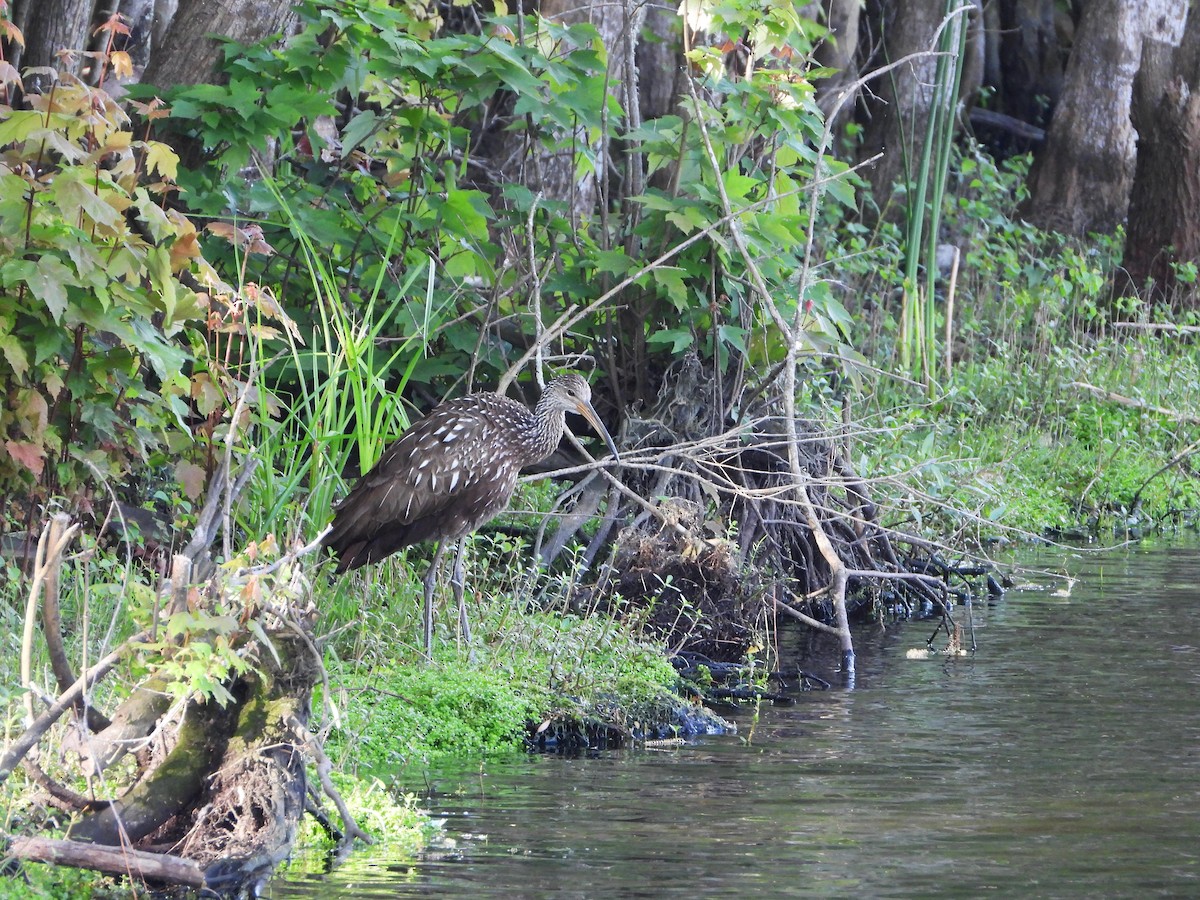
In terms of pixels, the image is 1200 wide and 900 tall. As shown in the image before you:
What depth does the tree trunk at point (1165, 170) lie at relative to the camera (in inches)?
707

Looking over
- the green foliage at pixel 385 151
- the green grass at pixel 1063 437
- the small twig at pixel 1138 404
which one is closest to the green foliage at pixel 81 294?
the green foliage at pixel 385 151

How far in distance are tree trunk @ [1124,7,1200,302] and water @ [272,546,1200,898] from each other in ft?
32.7

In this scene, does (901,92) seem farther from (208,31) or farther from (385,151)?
(208,31)

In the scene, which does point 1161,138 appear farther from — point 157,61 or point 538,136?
point 157,61

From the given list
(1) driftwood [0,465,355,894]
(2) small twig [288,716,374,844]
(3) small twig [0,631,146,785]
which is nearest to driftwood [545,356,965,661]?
(2) small twig [288,716,374,844]

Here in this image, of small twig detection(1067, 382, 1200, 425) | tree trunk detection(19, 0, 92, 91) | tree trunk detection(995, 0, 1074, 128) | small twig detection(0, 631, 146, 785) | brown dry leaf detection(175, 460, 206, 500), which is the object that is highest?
tree trunk detection(995, 0, 1074, 128)

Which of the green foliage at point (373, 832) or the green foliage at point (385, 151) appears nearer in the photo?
the green foliage at point (373, 832)

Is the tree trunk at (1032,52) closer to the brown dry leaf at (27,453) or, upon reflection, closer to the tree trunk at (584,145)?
the tree trunk at (584,145)

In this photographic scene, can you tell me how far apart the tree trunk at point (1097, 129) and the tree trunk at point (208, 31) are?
1263 cm

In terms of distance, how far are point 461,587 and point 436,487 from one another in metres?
0.48

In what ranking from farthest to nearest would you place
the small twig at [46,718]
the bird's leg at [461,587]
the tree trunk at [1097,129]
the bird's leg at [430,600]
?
the tree trunk at [1097,129], the bird's leg at [461,587], the bird's leg at [430,600], the small twig at [46,718]

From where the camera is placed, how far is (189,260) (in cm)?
734

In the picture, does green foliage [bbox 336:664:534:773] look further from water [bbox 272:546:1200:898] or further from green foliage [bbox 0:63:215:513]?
green foliage [bbox 0:63:215:513]

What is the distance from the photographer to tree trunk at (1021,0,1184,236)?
19844 millimetres
